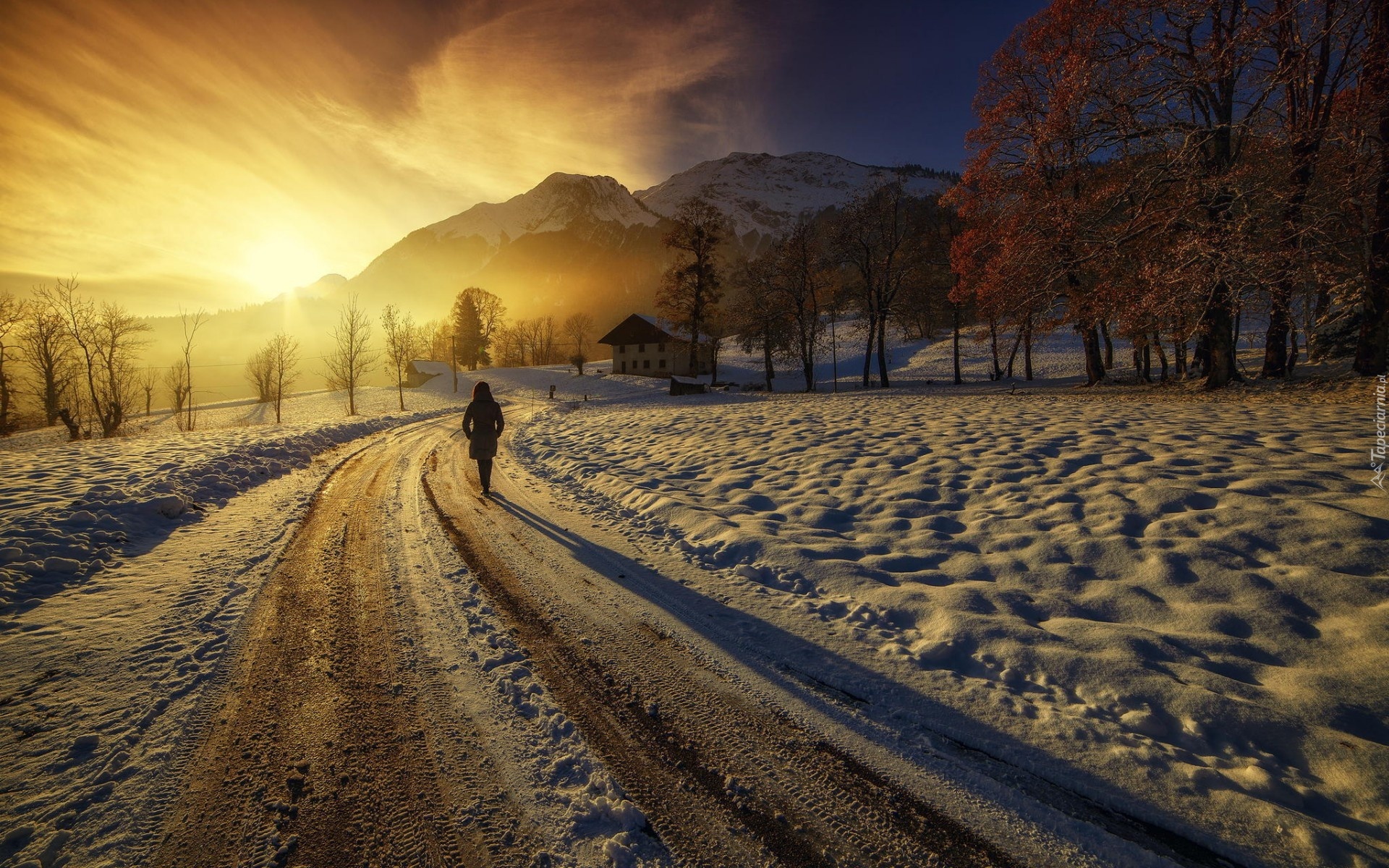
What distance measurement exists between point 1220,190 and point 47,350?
64609 millimetres

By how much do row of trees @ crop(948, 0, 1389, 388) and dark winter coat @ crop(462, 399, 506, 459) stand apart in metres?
13.6

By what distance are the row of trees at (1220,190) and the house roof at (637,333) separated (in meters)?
37.1

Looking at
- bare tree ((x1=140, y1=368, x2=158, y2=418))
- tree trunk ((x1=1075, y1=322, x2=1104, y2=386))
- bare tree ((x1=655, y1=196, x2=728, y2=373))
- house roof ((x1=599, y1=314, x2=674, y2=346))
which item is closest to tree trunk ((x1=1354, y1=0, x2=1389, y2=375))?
tree trunk ((x1=1075, y1=322, x2=1104, y2=386))

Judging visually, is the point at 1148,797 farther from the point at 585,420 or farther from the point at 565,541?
the point at 585,420

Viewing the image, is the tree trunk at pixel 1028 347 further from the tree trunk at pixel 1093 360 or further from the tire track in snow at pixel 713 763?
the tire track in snow at pixel 713 763

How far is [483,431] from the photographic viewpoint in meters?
8.75

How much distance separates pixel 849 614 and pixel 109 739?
16.8 ft

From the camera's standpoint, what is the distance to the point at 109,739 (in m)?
2.70

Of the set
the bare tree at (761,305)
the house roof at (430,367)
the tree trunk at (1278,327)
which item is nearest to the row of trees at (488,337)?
the house roof at (430,367)

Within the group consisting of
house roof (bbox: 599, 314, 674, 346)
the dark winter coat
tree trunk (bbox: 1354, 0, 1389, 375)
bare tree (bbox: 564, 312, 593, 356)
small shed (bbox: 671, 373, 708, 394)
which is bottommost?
the dark winter coat

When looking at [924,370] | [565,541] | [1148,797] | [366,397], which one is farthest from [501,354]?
[1148,797]

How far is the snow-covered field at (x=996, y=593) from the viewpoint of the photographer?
95.3 inches

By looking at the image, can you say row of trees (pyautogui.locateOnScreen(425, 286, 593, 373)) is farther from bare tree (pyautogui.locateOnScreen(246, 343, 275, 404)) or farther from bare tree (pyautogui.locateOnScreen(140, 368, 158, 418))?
bare tree (pyautogui.locateOnScreen(140, 368, 158, 418))

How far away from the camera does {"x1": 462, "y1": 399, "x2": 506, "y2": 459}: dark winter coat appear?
28.7 feet
